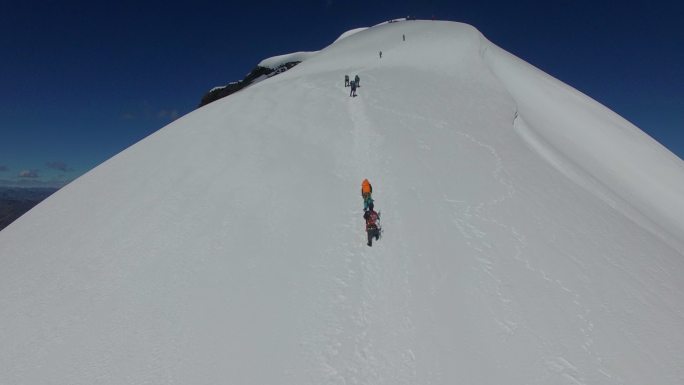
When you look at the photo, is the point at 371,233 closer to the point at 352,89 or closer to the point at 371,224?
the point at 371,224

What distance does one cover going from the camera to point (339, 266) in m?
8.25

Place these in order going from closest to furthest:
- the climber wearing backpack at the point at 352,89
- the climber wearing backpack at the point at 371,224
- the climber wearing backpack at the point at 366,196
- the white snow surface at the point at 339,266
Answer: the white snow surface at the point at 339,266
the climber wearing backpack at the point at 371,224
the climber wearing backpack at the point at 366,196
the climber wearing backpack at the point at 352,89

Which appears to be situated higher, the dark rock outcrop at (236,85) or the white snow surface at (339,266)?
the dark rock outcrop at (236,85)

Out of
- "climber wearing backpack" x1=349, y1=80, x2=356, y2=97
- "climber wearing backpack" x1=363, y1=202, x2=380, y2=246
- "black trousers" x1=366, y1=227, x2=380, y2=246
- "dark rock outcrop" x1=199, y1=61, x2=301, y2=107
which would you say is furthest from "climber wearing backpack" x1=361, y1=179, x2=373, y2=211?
"dark rock outcrop" x1=199, y1=61, x2=301, y2=107

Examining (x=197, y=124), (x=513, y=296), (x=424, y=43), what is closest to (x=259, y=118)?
(x=197, y=124)

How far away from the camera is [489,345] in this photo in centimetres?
641

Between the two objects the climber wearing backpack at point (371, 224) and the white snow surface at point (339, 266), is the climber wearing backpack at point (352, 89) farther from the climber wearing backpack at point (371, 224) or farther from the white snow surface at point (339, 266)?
the climber wearing backpack at point (371, 224)

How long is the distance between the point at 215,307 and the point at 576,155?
19.3 meters

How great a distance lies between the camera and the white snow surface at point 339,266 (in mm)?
6270

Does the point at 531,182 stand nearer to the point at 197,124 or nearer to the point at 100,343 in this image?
the point at 100,343

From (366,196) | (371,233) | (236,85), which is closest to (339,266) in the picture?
(371,233)

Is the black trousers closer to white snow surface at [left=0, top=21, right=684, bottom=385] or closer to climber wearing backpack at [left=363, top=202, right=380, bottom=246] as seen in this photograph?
climber wearing backpack at [left=363, top=202, right=380, bottom=246]


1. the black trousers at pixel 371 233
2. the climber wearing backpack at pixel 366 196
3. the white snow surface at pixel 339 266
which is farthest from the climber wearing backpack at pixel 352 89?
the black trousers at pixel 371 233

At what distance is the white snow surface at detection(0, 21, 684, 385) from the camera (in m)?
6.27
